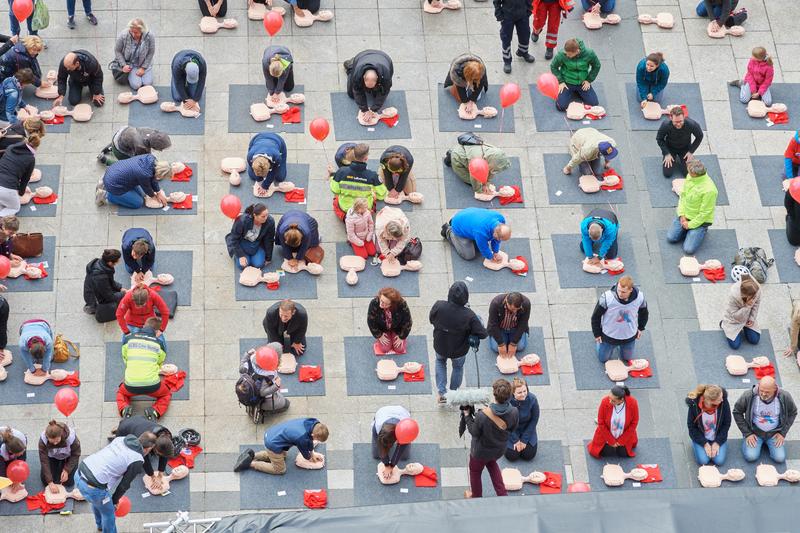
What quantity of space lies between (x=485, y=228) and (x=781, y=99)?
6182 millimetres

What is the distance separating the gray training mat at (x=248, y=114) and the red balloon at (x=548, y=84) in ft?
12.4

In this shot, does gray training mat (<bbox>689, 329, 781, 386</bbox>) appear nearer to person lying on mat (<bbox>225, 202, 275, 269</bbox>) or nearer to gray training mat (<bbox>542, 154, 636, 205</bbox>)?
gray training mat (<bbox>542, 154, 636, 205</bbox>)

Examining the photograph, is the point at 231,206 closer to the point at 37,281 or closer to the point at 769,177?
the point at 37,281

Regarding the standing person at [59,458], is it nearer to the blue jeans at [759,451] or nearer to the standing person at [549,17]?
the blue jeans at [759,451]

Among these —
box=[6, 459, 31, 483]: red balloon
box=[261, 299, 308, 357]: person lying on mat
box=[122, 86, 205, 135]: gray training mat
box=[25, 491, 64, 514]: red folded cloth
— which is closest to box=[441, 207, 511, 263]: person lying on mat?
box=[261, 299, 308, 357]: person lying on mat

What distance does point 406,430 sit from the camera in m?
21.2

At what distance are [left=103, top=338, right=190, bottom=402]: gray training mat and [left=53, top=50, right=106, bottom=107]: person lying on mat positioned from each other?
4770 millimetres

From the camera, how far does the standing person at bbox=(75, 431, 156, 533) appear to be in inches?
801

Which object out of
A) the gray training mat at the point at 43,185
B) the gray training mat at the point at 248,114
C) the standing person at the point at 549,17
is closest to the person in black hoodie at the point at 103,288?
the gray training mat at the point at 43,185

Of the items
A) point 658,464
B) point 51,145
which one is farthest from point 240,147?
point 658,464

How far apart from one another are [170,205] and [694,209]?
772 cm

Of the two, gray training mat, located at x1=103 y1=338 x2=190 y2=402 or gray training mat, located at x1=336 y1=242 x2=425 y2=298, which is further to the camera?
gray training mat, located at x1=336 y1=242 x2=425 y2=298

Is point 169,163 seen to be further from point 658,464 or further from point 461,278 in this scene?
point 658,464

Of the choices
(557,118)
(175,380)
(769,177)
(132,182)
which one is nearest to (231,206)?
(132,182)
